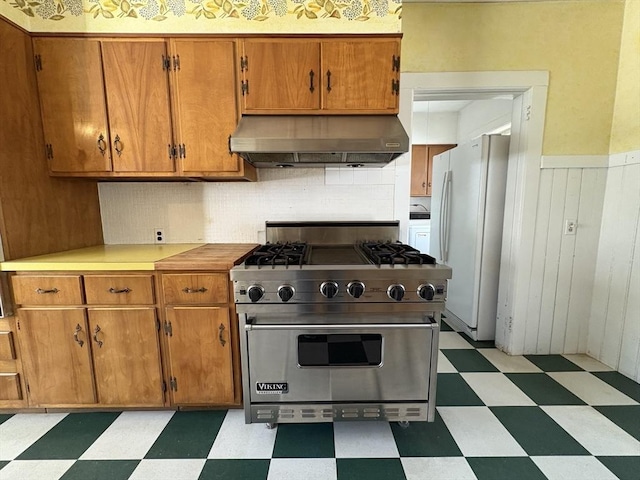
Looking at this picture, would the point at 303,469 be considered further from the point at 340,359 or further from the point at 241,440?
the point at 340,359

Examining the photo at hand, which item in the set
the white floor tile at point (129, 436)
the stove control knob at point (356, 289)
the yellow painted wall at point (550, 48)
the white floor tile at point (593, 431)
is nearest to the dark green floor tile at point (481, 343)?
the white floor tile at point (593, 431)

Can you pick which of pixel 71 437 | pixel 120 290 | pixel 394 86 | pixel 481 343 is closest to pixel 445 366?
pixel 481 343

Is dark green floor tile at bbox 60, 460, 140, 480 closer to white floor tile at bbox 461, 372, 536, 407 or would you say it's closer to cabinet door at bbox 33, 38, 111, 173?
cabinet door at bbox 33, 38, 111, 173

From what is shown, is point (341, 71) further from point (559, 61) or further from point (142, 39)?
point (559, 61)

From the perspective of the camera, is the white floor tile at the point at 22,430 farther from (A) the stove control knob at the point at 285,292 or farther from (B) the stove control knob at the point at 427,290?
(B) the stove control knob at the point at 427,290

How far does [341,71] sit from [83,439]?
2.44 m

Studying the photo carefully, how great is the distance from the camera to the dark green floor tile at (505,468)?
1293 mm

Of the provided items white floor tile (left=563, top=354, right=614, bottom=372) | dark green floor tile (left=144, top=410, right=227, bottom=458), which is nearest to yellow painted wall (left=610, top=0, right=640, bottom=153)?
white floor tile (left=563, top=354, right=614, bottom=372)

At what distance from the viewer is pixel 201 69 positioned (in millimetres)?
1716

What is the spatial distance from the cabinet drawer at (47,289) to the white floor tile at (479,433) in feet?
6.98

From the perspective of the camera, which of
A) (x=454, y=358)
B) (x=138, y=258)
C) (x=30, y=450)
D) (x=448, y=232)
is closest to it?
(x=30, y=450)

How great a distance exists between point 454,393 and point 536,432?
0.43 meters

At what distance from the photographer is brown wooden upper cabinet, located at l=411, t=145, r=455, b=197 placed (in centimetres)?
456

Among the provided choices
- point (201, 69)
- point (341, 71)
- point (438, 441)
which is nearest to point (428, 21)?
point (341, 71)
